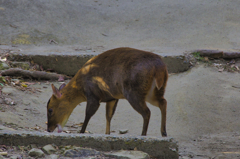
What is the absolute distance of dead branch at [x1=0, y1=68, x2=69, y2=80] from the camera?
6293mm

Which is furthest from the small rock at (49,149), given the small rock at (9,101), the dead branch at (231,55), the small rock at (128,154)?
the dead branch at (231,55)

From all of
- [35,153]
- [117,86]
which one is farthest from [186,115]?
[35,153]

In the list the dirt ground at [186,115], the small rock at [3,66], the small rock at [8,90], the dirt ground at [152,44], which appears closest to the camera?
the dirt ground at [186,115]

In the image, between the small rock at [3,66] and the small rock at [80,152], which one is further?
the small rock at [3,66]

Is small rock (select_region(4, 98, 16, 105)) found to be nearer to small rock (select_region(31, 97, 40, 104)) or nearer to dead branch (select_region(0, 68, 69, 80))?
small rock (select_region(31, 97, 40, 104))

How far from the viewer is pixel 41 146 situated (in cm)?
301

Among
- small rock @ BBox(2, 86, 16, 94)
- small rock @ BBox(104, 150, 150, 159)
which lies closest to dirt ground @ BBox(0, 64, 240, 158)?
small rock @ BBox(2, 86, 16, 94)

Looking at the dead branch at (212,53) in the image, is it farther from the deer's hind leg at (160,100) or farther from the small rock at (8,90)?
the small rock at (8,90)

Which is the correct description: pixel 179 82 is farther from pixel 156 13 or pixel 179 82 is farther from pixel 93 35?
pixel 156 13

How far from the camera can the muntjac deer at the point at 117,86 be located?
12.2ft

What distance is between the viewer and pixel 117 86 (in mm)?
4020

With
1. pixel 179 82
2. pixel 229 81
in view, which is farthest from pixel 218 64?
pixel 179 82

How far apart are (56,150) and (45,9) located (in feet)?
26.5

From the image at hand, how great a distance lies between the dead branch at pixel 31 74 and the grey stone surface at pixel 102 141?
351 cm
